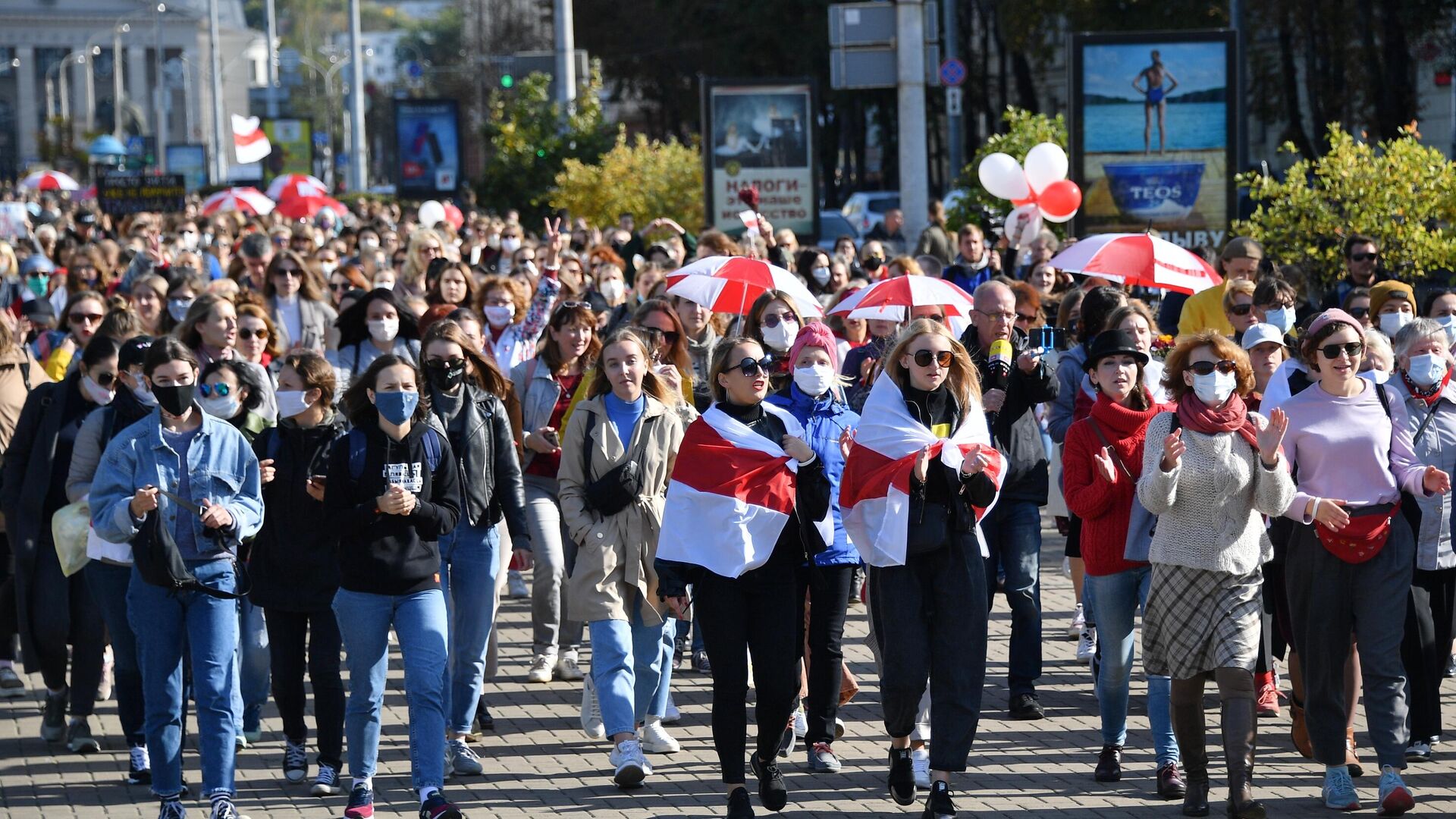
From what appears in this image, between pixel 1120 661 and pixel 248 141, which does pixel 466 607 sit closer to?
pixel 1120 661

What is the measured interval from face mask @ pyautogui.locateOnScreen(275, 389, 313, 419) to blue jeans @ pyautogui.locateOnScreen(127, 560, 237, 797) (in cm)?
75

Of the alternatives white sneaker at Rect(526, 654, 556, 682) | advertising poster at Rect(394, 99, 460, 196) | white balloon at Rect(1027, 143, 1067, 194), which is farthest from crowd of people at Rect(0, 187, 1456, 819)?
advertising poster at Rect(394, 99, 460, 196)

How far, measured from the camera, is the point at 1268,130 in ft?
152

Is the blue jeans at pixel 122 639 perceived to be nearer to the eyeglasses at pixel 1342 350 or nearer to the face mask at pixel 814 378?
the face mask at pixel 814 378

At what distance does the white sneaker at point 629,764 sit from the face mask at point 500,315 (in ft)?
13.0

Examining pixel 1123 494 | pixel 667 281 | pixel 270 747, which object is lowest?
pixel 270 747

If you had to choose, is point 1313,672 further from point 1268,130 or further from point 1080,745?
point 1268,130

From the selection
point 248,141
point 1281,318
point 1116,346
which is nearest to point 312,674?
point 1116,346

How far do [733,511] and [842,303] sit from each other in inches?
135

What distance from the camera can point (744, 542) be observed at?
705 cm

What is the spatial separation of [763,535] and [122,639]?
8.43 ft

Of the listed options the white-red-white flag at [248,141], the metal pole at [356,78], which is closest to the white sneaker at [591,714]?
the white-red-white flag at [248,141]

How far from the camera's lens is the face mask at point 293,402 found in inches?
301

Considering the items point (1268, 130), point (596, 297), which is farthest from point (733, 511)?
point (1268, 130)
